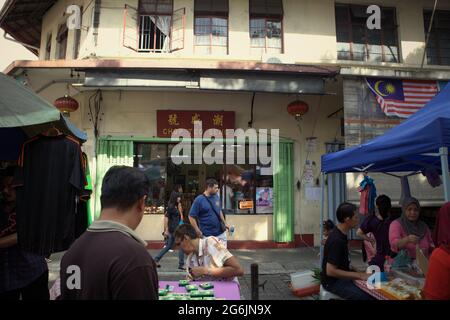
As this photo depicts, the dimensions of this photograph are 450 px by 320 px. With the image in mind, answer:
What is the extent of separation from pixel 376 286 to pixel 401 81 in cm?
629

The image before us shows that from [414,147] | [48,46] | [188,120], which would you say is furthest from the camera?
[48,46]

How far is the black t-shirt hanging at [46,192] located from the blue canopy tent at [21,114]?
20 cm

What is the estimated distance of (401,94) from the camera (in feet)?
25.9

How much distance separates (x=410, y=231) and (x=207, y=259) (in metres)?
2.90

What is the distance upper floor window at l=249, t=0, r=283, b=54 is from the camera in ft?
29.5

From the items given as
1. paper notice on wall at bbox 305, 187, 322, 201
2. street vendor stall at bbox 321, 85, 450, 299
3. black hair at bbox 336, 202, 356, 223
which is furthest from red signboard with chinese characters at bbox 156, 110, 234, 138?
black hair at bbox 336, 202, 356, 223

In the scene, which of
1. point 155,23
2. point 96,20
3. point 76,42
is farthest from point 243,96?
point 76,42

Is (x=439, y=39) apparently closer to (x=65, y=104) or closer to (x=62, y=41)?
(x=65, y=104)

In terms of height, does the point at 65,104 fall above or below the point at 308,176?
above

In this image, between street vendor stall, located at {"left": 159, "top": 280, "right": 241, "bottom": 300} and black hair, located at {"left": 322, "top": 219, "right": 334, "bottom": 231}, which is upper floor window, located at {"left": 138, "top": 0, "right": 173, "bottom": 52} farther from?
street vendor stall, located at {"left": 159, "top": 280, "right": 241, "bottom": 300}

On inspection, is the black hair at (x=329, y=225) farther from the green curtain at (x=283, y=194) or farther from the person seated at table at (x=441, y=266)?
the person seated at table at (x=441, y=266)

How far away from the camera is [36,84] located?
849cm
